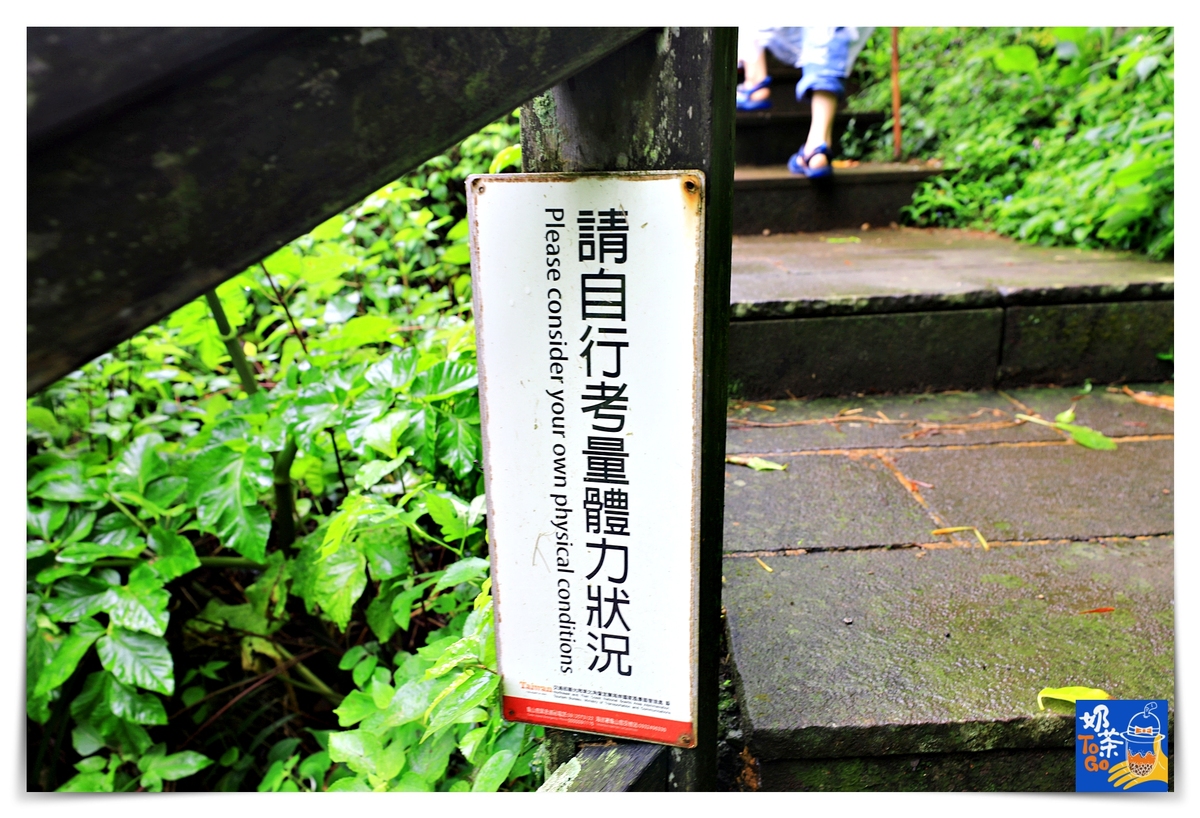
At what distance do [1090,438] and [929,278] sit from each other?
2.26 ft

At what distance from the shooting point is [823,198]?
3.46 metres

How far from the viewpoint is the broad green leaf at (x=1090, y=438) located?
74.1 inches

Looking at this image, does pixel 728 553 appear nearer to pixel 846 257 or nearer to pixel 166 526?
pixel 166 526

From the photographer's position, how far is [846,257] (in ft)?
9.21

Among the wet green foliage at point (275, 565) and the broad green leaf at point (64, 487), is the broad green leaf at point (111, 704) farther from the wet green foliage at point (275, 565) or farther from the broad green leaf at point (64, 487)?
the broad green leaf at point (64, 487)

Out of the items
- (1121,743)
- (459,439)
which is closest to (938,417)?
(1121,743)

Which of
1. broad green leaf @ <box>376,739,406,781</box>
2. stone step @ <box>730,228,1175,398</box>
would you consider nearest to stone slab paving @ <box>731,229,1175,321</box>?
stone step @ <box>730,228,1175,398</box>

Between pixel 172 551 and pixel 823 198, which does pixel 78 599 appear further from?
pixel 823 198

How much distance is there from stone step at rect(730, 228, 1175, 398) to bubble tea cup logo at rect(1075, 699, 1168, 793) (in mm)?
1254

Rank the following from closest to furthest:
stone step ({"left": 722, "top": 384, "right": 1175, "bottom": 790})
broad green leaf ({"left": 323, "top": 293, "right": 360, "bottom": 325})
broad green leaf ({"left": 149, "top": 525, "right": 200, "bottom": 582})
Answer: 1. stone step ({"left": 722, "top": 384, "right": 1175, "bottom": 790})
2. broad green leaf ({"left": 149, "top": 525, "right": 200, "bottom": 582})
3. broad green leaf ({"left": 323, "top": 293, "right": 360, "bottom": 325})

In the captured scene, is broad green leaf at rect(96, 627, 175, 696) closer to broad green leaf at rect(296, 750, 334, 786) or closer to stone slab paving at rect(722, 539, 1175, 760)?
broad green leaf at rect(296, 750, 334, 786)

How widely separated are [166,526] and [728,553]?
4.12ft

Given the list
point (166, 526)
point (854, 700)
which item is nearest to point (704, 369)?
point (854, 700)

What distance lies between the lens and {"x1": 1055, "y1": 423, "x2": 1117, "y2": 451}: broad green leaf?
1882mm
